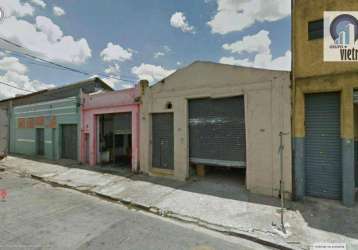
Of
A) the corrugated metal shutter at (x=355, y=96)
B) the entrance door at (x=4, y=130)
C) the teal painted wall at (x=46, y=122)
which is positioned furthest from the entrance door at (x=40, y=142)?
the corrugated metal shutter at (x=355, y=96)

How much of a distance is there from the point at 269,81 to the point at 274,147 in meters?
2.21

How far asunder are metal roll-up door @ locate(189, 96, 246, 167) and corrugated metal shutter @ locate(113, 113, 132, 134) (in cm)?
389

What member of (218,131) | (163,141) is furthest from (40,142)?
(218,131)

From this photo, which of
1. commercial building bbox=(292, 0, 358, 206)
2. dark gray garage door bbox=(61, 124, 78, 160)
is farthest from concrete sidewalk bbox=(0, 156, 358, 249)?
dark gray garage door bbox=(61, 124, 78, 160)

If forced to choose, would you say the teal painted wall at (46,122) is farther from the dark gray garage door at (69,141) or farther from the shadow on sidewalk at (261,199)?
the shadow on sidewalk at (261,199)

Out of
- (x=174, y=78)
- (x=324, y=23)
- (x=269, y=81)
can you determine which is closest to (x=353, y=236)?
(x=269, y=81)

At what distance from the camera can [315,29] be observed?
21.1ft

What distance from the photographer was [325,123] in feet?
20.5

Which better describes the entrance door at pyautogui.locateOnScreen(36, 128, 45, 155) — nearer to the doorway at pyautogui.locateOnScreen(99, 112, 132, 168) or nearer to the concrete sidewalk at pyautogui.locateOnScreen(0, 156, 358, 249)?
the doorway at pyautogui.locateOnScreen(99, 112, 132, 168)

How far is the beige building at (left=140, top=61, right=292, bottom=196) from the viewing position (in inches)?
263

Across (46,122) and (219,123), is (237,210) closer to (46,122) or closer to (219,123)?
(219,123)

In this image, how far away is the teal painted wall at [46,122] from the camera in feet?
43.9

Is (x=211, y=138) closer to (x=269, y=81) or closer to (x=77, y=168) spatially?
(x=269, y=81)

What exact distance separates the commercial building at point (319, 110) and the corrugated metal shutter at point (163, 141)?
495 centimetres
